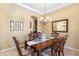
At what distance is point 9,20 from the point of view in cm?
192

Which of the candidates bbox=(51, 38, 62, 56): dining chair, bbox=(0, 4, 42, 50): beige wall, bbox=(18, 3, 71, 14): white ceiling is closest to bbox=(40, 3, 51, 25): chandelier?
bbox=(18, 3, 71, 14): white ceiling

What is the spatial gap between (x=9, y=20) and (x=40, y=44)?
71cm

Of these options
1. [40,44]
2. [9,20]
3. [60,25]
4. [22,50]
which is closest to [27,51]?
[22,50]

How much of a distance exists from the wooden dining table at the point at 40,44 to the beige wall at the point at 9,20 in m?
0.16

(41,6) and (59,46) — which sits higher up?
(41,6)

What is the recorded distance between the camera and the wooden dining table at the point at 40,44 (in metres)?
1.97

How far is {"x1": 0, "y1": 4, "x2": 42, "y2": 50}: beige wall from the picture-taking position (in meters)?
1.91

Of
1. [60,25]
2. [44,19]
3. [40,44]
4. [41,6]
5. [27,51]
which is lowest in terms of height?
[27,51]

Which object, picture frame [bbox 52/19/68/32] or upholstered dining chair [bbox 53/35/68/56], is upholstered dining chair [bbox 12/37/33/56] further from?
picture frame [bbox 52/19/68/32]

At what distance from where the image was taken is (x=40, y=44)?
1.98 metres

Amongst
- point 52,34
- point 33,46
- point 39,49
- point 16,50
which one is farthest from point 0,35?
point 52,34

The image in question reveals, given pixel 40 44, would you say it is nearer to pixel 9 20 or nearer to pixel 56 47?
pixel 56 47

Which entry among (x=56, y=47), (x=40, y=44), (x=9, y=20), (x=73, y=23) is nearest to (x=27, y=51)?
(x=40, y=44)

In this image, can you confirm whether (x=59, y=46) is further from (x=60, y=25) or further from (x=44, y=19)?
(x=44, y=19)
